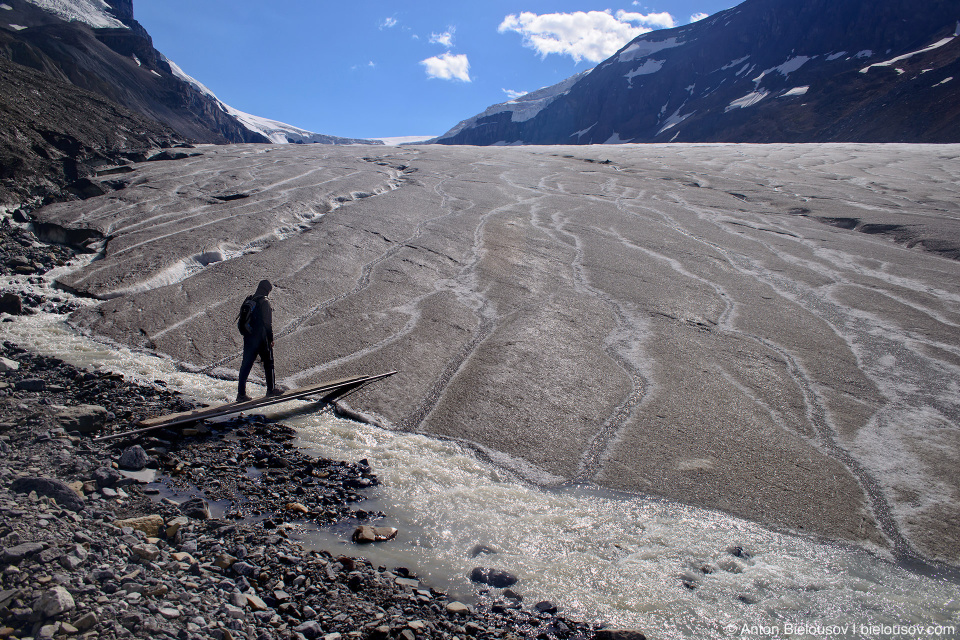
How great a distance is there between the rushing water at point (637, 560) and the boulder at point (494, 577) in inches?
1.6

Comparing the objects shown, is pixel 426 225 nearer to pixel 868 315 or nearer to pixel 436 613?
pixel 868 315

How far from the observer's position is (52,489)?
251 centimetres

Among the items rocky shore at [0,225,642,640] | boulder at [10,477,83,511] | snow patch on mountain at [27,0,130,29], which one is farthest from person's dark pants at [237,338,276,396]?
snow patch on mountain at [27,0,130,29]

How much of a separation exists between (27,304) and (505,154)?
584 inches

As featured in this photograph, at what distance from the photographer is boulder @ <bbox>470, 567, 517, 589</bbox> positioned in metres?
2.49

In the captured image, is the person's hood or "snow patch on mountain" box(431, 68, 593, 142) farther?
"snow patch on mountain" box(431, 68, 593, 142)

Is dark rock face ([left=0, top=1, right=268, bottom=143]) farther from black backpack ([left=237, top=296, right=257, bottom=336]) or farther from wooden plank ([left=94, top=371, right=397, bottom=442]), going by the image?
wooden plank ([left=94, top=371, right=397, bottom=442])

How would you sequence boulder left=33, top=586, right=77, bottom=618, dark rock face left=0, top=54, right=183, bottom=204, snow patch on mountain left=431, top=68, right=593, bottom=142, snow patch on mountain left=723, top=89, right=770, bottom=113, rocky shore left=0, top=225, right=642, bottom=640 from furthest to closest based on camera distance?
snow patch on mountain left=431, top=68, right=593, bottom=142 → snow patch on mountain left=723, top=89, right=770, bottom=113 → dark rock face left=0, top=54, right=183, bottom=204 → rocky shore left=0, top=225, right=642, bottom=640 → boulder left=33, top=586, right=77, bottom=618

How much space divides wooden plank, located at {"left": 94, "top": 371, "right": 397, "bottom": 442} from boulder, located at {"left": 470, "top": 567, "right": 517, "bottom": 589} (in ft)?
6.76

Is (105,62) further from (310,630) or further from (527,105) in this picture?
(527,105)

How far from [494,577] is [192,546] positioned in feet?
4.48

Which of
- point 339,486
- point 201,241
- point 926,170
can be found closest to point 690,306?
point 339,486

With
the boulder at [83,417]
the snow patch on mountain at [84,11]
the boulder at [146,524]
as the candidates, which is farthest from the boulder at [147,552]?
the snow patch on mountain at [84,11]

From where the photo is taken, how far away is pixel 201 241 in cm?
737
